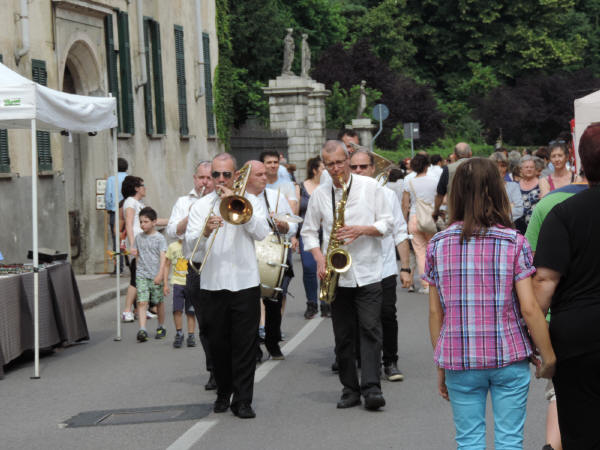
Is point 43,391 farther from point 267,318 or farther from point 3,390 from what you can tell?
point 267,318

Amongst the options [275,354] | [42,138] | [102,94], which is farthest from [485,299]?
[102,94]

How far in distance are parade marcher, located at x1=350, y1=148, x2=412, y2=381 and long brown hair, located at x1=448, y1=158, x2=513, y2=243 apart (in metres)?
3.87

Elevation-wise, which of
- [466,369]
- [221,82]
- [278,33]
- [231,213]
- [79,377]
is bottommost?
[79,377]

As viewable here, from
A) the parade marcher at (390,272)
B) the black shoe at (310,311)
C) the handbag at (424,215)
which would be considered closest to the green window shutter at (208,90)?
the handbag at (424,215)

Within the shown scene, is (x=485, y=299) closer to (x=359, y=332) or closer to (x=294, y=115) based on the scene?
(x=359, y=332)

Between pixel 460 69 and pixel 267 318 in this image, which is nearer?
pixel 267 318

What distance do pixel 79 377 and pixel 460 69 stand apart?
62199 millimetres

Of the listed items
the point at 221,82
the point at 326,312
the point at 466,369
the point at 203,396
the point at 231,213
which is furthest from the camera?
the point at 221,82

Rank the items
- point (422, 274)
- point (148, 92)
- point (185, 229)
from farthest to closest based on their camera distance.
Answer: point (148, 92) < point (422, 274) < point (185, 229)

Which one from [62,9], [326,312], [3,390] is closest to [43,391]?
[3,390]

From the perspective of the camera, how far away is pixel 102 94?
68.4ft

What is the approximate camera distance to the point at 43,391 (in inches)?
374

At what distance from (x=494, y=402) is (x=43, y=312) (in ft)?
22.7

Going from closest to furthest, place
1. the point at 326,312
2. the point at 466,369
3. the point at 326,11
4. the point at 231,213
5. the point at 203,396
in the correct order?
the point at 466,369
the point at 231,213
the point at 203,396
the point at 326,312
the point at 326,11
